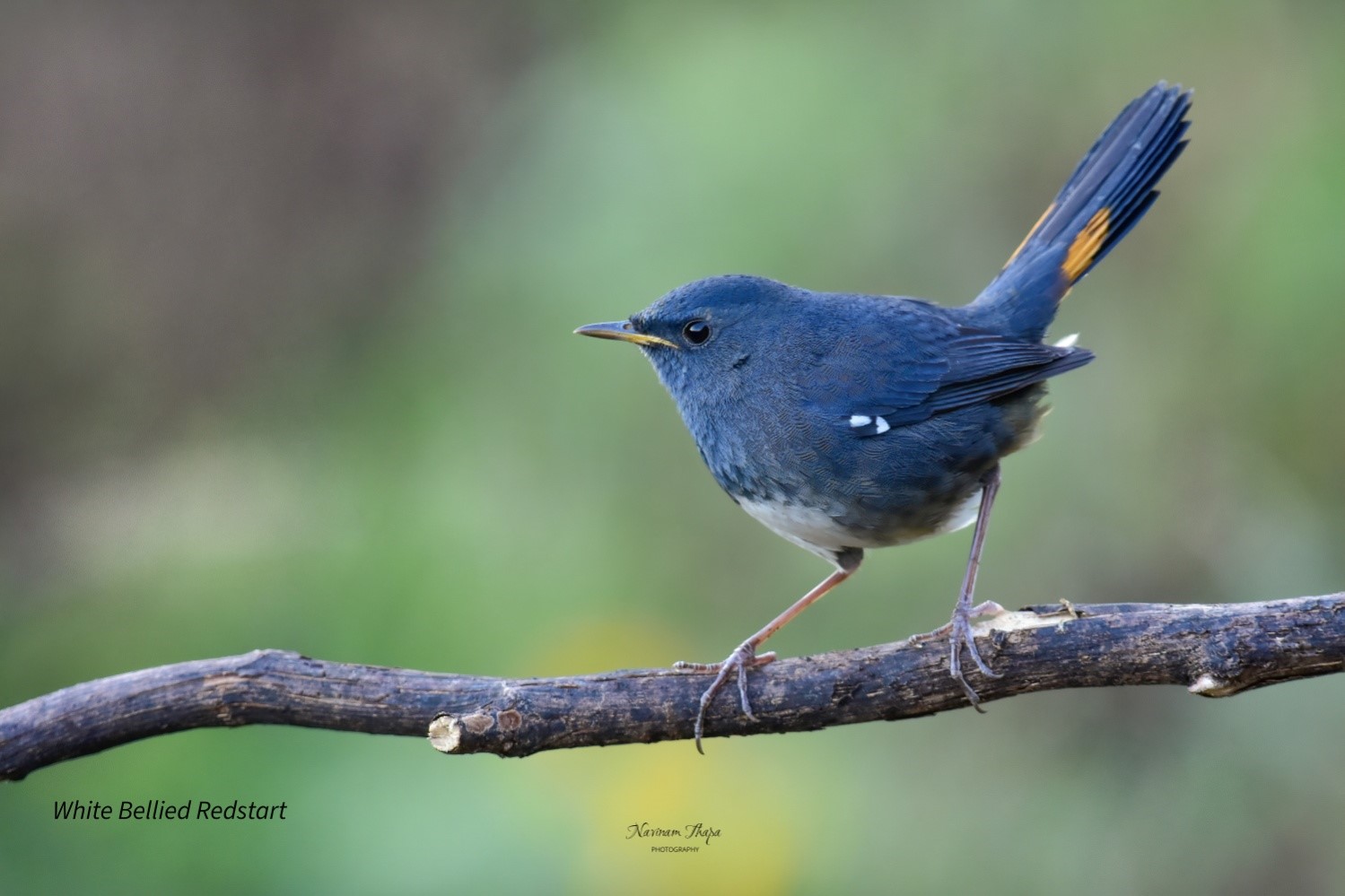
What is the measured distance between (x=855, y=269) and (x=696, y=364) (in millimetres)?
2042

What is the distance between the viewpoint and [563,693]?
3.42m

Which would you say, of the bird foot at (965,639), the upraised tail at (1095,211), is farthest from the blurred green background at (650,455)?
the bird foot at (965,639)

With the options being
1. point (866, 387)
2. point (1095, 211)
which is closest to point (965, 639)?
point (866, 387)

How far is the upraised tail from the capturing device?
4547mm

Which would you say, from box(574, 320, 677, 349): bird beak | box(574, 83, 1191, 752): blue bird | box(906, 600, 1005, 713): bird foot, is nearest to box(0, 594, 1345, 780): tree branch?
box(906, 600, 1005, 713): bird foot

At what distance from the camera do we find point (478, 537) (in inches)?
231

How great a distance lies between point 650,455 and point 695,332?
5.22ft

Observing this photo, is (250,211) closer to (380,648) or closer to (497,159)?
(497,159)

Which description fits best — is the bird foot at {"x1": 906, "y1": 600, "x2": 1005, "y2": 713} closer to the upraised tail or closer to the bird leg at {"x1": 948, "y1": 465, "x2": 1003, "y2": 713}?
the bird leg at {"x1": 948, "y1": 465, "x2": 1003, "y2": 713}

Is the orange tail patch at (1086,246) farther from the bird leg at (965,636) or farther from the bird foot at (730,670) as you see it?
the bird foot at (730,670)

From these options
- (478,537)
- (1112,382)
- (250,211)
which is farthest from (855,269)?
(250,211)

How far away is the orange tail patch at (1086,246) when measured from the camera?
15.0 feet

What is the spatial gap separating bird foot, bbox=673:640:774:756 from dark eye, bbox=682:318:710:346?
1.13 metres

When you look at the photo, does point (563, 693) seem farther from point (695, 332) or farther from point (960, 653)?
point (695, 332)
